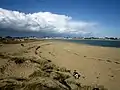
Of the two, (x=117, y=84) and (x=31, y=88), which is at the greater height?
(x=31, y=88)

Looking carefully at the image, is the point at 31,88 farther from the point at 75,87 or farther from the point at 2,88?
the point at 75,87

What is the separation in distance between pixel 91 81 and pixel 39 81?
3.87 m

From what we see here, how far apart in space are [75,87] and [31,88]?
196 centimetres

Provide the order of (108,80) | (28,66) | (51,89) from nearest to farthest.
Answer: (51,89) → (108,80) → (28,66)

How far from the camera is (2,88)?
5.26 meters

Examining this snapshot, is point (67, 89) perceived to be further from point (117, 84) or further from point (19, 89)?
point (117, 84)

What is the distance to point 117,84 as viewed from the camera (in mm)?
8250

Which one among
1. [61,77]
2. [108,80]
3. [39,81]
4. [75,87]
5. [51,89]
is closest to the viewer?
[51,89]

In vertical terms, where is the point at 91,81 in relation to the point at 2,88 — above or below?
below

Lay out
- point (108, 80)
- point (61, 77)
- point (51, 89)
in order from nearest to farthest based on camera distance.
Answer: point (51, 89) < point (61, 77) < point (108, 80)

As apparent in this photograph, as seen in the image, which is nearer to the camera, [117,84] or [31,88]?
[31,88]

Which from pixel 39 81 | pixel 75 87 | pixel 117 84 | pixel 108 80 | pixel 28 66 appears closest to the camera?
pixel 39 81

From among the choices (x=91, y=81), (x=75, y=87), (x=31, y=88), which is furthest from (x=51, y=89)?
(x=91, y=81)

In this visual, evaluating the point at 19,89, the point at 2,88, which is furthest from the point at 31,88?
the point at 2,88
